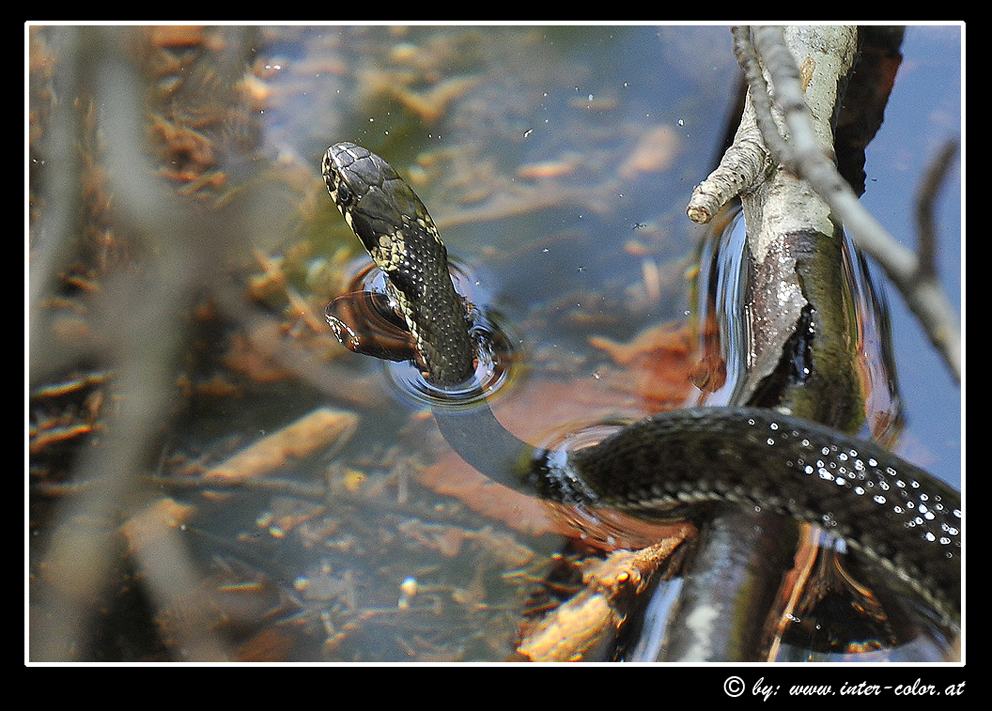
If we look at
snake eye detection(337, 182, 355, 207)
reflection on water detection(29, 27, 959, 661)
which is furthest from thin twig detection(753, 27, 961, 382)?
snake eye detection(337, 182, 355, 207)

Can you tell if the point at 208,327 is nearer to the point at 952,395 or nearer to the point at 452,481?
the point at 452,481

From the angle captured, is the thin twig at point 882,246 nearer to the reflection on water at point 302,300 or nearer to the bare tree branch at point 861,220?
the bare tree branch at point 861,220

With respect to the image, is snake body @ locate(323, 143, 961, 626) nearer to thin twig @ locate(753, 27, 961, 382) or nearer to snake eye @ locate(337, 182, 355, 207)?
snake eye @ locate(337, 182, 355, 207)

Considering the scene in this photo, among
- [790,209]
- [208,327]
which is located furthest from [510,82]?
[208,327]

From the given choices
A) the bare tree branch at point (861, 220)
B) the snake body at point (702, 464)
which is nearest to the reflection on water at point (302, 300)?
the snake body at point (702, 464)

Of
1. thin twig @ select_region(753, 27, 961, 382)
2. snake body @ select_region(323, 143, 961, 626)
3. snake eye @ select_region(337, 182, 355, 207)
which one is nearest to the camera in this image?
thin twig @ select_region(753, 27, 961, 382)

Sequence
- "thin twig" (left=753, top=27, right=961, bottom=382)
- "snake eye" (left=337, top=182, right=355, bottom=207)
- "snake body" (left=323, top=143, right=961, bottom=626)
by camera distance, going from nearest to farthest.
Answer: "thin twig" (left=753, top=27, right=961, bottom=382) < "snake body" (left=323, top=143, right=961, bottom=626) < "snake eye" (left=337, top=182, right=355, bottom=207)

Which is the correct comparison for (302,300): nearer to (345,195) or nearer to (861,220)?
(345,195)
